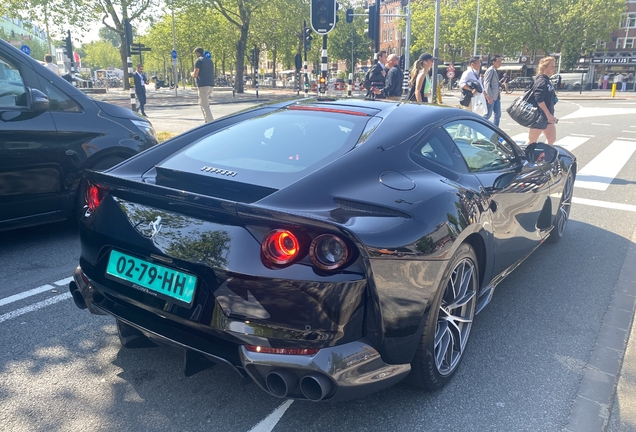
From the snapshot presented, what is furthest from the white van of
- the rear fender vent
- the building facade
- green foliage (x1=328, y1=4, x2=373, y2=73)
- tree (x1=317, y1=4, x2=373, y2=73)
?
the rear fender vent

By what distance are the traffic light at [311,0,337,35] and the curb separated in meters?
8.95

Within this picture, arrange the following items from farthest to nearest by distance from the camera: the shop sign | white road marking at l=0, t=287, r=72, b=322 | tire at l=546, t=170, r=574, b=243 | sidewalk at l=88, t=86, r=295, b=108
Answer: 1. the shop sign
2. sidewalk at l=88, t=86, r=295, b=108
3. tire at l=546, t=170, r=574, b=243
4. white road marking at l=0, t=287, r=72, b=322

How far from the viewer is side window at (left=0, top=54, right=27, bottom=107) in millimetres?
4715

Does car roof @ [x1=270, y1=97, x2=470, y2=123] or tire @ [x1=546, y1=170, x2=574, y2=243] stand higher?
car roof @ [x1=270, y1=97, x2=470, y2=123]

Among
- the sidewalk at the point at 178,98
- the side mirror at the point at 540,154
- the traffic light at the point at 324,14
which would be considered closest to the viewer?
the side mirror at the point at 540,154

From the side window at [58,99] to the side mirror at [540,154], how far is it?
4090mm

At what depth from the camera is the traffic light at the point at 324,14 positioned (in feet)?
38.4

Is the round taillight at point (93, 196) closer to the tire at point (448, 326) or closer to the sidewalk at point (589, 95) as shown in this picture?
the tire at point (448, 326)

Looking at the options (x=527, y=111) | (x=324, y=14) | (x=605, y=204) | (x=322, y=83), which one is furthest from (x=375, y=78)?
(x=605, y=204)

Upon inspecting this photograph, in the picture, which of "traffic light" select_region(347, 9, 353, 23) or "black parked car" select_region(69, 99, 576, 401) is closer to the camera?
"black parked car" select_region(69, 99, 576, 401)

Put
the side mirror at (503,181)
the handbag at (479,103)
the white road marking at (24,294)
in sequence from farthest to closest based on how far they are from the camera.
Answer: the handbag at (479,103)
the white road marking at (24,294)
the side mirror at (503,181)

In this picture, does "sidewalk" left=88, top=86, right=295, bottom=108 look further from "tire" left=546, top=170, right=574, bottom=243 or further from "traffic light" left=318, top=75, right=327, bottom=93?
"tire" left=546, top=170, right=574, bottom=243

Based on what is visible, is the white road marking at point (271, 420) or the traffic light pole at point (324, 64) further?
the traffic light pole at point (324, 64)

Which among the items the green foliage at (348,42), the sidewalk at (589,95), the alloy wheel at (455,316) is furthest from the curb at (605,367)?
the green foliage at (348,42)
